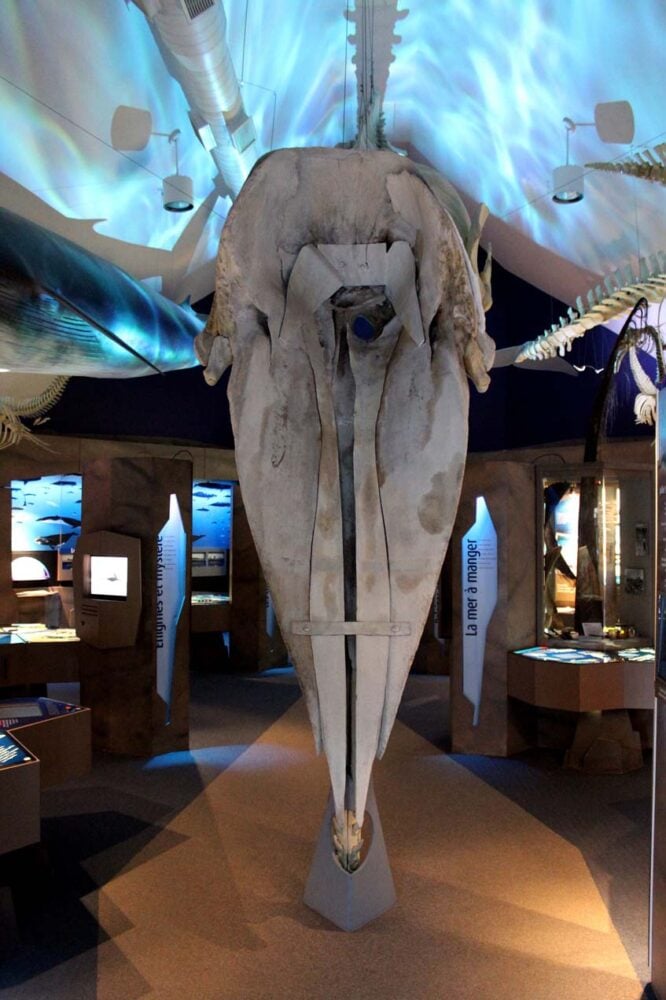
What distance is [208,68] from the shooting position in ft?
18.7

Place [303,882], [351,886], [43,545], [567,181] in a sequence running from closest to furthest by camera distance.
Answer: [351,886]
[303,882]
[567,181]
[43,545]

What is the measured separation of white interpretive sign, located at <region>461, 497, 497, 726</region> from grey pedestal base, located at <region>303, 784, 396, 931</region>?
324cm

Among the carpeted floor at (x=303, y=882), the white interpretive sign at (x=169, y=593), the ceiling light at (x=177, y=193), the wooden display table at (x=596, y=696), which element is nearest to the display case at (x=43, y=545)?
the white interpretive sign at (x=169, y=593)

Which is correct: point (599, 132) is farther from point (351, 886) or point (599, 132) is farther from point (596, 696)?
point (351, 886)

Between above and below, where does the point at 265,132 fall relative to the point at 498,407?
above

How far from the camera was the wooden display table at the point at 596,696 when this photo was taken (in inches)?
257

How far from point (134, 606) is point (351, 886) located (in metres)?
3.70

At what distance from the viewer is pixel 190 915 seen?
4.04 m

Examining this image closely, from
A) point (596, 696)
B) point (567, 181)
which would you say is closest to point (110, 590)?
point (596, 696)

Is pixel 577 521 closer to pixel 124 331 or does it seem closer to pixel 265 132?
pixel 124 331

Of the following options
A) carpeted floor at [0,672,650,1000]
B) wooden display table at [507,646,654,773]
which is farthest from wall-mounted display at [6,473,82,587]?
wooden display table at [507,646,654,773]

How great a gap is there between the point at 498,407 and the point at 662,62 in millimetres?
7512

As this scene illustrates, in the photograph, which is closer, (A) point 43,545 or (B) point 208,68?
(B) point 208,68

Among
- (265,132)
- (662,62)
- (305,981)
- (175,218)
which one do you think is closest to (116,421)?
(175,218)
